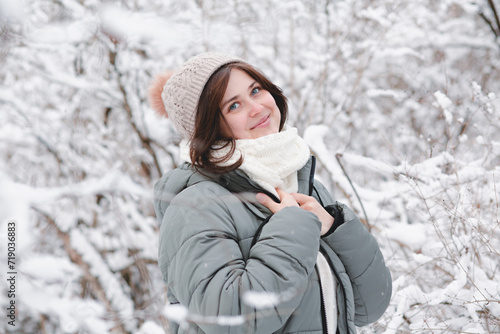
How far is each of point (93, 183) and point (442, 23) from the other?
7.13 meters

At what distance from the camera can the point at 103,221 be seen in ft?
13.4

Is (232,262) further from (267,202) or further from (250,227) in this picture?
(267,202)

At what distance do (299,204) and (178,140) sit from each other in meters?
2.12

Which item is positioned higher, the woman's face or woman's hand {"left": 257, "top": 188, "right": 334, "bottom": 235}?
the woman's face

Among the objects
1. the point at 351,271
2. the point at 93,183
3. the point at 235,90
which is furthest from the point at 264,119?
the point at 93,183

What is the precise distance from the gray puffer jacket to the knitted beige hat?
179mm

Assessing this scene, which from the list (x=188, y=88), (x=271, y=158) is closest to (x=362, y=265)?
(x=271, y=158)

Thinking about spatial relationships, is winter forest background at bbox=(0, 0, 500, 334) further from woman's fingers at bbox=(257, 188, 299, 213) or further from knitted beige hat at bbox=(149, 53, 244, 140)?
woman's fingers at bbox=(257, 188, 299, 213)

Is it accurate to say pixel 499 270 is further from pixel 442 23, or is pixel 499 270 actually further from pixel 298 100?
pixel 442 23

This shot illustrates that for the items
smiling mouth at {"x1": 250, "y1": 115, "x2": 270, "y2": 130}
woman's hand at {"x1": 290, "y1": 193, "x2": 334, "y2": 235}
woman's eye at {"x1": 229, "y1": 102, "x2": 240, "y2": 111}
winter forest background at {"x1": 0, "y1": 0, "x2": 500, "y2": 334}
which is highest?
woman's eye at {"x1": 229, "y1": 102, "x2": 240, "y2": 111}

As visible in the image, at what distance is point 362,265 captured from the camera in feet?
4.37

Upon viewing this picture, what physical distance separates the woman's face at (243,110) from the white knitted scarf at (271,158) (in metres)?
0.05

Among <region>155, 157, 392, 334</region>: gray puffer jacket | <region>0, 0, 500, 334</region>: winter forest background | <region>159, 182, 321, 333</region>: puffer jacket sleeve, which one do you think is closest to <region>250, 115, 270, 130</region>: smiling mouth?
<region>155, 157, 392, 334</region>: gray puffer jacket

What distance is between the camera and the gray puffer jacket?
1.05 metres
